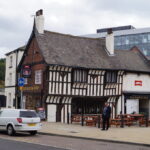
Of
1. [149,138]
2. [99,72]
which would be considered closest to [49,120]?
[99,72]

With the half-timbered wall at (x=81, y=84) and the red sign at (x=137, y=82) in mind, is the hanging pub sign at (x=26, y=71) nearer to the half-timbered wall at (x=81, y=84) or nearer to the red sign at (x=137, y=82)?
the half-timbered wall at (x=81, y=84)

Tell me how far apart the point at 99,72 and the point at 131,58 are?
20.2ft

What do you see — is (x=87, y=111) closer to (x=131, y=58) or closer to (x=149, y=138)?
(x=131, y=58)

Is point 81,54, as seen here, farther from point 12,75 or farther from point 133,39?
point 133,39

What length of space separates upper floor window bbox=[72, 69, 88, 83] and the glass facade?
45.8 m

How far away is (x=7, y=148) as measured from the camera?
13375mm

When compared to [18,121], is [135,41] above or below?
above

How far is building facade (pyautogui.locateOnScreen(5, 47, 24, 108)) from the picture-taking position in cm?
3681

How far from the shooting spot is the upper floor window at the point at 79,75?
30.6m

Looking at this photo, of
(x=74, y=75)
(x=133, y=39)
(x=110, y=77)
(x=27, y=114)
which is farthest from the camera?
(x=133, y=39)

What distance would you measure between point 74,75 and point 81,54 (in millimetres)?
2649

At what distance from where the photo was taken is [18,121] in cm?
1862

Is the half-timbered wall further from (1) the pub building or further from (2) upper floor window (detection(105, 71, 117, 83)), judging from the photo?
(2) upper floor window (detection(105, 71, 117, 83))

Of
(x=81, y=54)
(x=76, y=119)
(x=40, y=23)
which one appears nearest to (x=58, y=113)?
(x=76, y=119)
